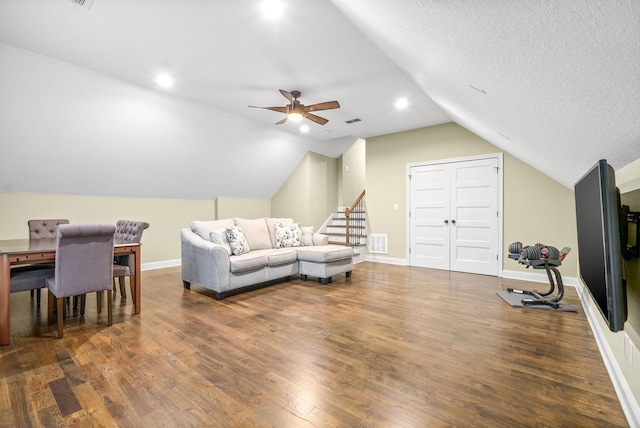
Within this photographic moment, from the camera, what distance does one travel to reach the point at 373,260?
645 centimetres

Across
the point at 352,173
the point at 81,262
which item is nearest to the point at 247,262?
the point at 81,262

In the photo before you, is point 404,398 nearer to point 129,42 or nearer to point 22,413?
point 22,413

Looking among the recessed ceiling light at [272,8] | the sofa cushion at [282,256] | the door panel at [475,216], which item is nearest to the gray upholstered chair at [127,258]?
the sofa cushion at [282,256]

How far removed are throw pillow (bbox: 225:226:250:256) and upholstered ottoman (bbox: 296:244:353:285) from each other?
892mm

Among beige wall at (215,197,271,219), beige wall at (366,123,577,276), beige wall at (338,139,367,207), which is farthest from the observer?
beige wall at (338,139,367,207)

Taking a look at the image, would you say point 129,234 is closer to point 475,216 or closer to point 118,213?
point 118,213

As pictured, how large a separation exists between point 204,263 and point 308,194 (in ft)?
13.5

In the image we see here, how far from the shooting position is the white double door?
5051 millimetres

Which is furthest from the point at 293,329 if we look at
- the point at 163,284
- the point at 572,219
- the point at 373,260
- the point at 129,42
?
the point at 572,219

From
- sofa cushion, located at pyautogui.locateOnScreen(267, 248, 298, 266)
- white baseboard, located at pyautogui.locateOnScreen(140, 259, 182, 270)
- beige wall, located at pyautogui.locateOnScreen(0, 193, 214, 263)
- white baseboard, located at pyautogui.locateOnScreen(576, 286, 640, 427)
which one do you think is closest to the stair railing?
sofa cushion, located at pyautogui.locateOnScreen(267, 248, 298, 266)

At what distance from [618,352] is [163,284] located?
16.6ft

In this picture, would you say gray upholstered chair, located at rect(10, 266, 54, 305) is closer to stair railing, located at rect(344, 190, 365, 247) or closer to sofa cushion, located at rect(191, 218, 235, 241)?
sofa cushion, located at rect(191, 218, 235, 241)

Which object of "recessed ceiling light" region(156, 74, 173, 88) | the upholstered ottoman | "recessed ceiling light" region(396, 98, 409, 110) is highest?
"recessed ceiling light" region(156, 74, 173, 88)

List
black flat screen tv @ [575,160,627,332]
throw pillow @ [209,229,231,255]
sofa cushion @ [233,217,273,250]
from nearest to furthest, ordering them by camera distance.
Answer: black flat screen tv @ [575,160,627,332] → throw pillow @ [209,229,231,255] → sofa cushion @ [233,217,273,250]
